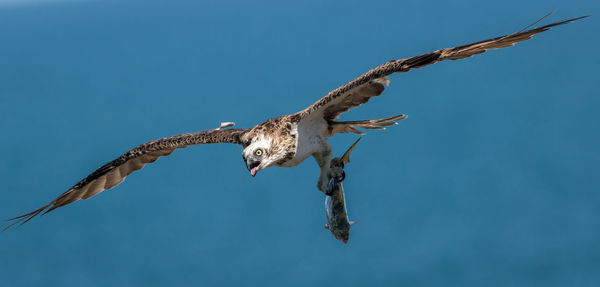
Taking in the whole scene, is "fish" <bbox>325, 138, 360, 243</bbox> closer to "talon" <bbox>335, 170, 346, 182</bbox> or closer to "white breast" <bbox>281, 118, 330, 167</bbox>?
"talon" <bbox>335, 170, 346, 182</bbox>

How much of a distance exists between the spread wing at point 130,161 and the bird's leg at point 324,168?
3.07ft

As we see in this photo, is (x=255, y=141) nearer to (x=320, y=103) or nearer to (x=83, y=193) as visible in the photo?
(x=320, y=103)

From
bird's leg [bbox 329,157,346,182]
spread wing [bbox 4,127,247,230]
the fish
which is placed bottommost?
the fish

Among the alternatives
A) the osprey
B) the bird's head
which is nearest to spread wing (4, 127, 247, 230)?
the osprey

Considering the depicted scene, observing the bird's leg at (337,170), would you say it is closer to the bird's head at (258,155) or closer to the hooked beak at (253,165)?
the bird's head at (258,155)

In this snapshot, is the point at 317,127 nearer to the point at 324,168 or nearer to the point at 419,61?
the point at 324,168

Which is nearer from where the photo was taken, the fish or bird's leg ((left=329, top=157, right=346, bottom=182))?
the fish

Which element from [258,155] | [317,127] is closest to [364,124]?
[317,127]

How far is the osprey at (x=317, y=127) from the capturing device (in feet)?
21.3

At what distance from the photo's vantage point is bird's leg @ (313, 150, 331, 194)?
752cm

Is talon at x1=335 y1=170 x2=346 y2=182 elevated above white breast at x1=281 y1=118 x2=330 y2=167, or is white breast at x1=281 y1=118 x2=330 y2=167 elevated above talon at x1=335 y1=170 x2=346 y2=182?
white breast at x1=281 y1=118 x2=330 y2=167

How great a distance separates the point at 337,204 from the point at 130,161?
296cm

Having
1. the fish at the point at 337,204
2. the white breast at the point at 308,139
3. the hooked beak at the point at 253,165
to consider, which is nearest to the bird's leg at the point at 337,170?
the fish at the point at 337,204

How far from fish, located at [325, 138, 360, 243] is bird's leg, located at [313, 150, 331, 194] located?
4cm
